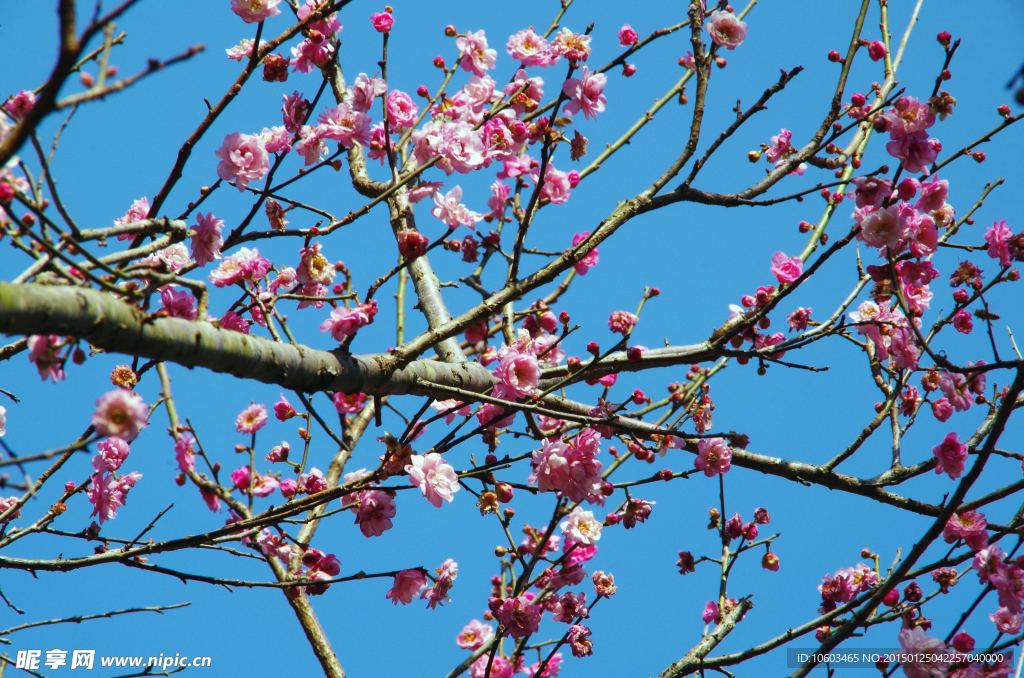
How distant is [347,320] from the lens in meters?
2.08

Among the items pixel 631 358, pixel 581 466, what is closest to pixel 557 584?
pixel 581 466

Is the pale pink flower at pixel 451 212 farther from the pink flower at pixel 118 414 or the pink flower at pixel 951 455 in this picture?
the pink flower at pixel 951 455

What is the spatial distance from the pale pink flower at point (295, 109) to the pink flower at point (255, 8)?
0.29m

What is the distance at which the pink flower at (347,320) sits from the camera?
2084 millimetres

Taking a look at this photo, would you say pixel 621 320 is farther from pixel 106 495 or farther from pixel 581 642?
pixel 106 495

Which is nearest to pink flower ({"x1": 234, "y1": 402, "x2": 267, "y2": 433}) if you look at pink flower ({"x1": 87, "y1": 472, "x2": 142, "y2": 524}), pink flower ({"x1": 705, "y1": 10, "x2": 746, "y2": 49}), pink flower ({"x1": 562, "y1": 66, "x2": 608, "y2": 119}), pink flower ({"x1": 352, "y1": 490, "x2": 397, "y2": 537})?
pink flower ({"x1": 87, "y1": 472, "x2": 142, "y2": 524})

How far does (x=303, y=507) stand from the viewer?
2.11 meters

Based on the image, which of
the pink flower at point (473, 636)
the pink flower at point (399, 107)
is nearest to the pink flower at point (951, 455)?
the pink flower at point (399, 107)

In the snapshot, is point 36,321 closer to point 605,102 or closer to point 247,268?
point 247,268

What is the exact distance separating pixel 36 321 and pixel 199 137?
904mm

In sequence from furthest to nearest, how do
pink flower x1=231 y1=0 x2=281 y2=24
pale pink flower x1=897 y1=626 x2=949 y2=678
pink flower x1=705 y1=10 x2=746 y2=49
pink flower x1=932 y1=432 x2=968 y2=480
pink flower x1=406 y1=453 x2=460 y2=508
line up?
pink flower x1=705 y1=10 x2=746 y2=49, pink flower x1=932 y1=432 x2=968 y2=480, pink flower x1=231 y1=0 x2=281 y2=24, pale pink flower x1=897 y1=626 x2=949 y2=678, pink flower x1=406 y1=453 x2=460 y2=508

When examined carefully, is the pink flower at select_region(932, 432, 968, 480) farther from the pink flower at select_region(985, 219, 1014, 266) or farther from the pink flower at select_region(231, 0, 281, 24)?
the pink flower at select_region(231, 0, 281, 24)

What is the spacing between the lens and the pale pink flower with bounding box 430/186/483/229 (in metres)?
2.84

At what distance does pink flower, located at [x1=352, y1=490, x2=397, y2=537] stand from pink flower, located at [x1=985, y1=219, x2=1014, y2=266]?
101 inches
